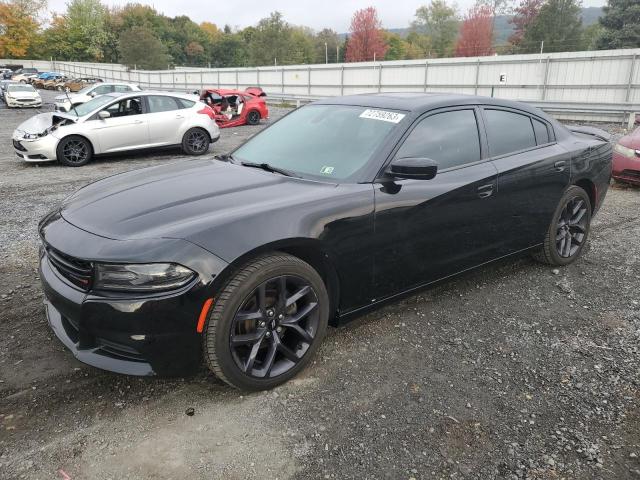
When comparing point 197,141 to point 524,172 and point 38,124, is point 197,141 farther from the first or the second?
point 524,172

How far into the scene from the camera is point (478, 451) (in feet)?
7.94

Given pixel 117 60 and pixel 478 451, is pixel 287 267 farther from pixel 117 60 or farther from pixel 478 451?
pixel 117 60

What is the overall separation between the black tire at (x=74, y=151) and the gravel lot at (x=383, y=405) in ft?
23.4

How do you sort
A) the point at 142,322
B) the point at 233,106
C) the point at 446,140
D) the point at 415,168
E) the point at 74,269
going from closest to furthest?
the point at 142,322, the point at 74,269, the point at 415,168, the point at 446,140, the point at 233,106

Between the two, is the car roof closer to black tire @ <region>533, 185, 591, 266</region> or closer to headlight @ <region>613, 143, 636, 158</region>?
black tire @ <region>533, 185, 591, 266</region>

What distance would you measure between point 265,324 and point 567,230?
10.8ft

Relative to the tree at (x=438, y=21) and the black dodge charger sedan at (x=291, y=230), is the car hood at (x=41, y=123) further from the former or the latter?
the tree at (x=438, y=21)

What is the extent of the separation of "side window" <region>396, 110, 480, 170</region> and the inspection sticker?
14cm

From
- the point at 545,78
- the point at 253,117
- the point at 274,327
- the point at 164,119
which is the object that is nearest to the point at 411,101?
the point at 274,327

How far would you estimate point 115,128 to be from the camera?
10836 mm

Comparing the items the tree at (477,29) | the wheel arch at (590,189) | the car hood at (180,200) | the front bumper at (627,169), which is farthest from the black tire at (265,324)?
the tree at (477,29)

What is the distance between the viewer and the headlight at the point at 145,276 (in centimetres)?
243

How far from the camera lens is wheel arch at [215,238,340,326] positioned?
2570mm

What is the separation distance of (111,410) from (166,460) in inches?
21.0
